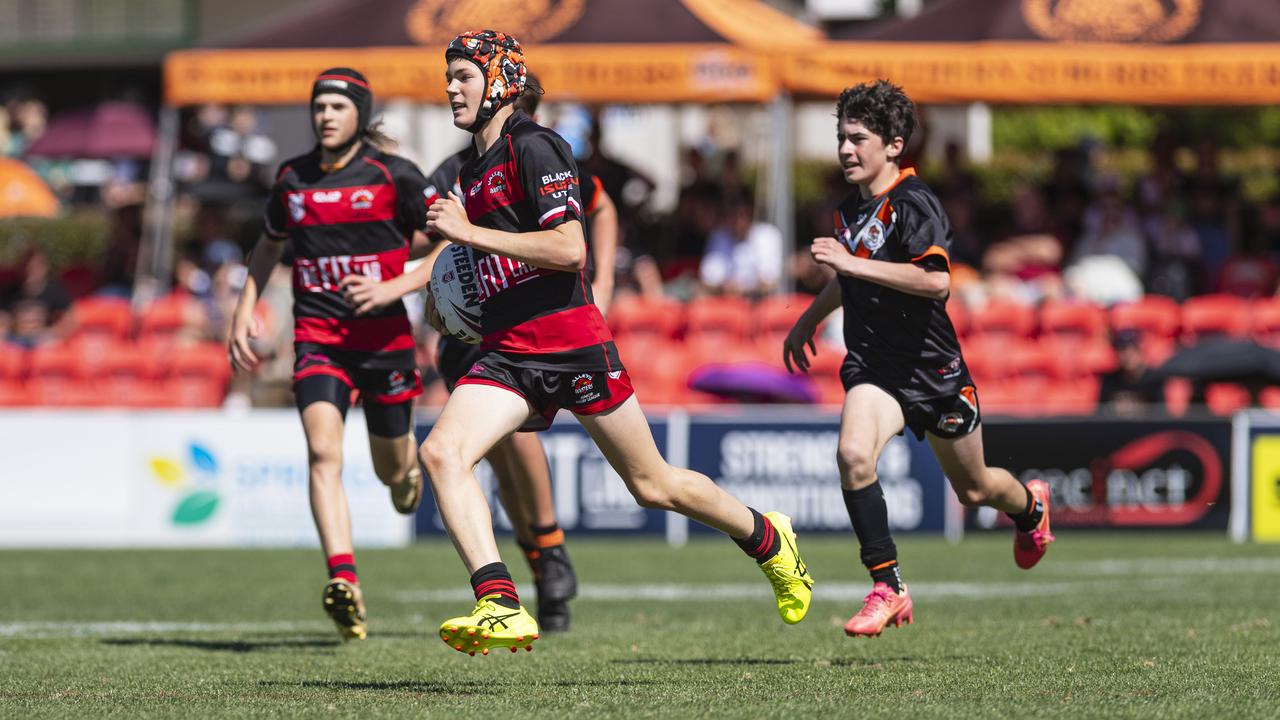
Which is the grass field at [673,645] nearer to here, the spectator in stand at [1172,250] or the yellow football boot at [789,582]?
the yellow football boot at [789,582]

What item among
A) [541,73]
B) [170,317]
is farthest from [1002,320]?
[170,317]

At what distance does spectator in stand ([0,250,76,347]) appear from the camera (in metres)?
17.4

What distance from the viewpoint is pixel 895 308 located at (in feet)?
23.1

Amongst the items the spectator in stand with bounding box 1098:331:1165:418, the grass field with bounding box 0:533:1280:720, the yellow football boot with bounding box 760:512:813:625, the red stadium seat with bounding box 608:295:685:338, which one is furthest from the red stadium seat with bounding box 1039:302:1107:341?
the yellow football boot with bounding box 760:512:813:625

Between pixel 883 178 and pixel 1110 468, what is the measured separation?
7.69m

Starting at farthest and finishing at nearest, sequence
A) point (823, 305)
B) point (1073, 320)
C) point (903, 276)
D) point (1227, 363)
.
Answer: point (1073, 320) < point (1227, 363) < point (823, 305) < point (903, 276)

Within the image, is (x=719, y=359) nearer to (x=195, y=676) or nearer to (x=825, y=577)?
(x=825, y=577)

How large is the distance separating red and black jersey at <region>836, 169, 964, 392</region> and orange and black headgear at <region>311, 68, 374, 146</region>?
2.10 meters

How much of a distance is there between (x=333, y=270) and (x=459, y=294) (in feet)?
5.68

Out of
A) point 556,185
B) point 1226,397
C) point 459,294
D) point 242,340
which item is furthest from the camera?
point 1226,397

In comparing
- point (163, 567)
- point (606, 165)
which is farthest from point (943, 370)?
point (606, 165)

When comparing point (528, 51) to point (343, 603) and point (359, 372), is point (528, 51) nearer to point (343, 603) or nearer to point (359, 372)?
point (359, 372)

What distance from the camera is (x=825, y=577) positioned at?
1136 cm

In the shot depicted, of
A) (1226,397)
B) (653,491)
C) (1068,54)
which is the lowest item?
(1226,397)
